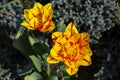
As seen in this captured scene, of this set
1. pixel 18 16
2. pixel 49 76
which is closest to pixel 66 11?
pixel 18 16

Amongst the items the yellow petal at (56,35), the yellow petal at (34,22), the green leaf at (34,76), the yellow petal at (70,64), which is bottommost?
the green leaf at (34,76)

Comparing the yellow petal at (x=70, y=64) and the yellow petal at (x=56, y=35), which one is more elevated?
the yellow petal at (x=56, y=35)

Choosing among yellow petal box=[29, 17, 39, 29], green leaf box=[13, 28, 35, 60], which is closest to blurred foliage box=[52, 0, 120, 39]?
green leaf box=[13, 28, 35, 60]

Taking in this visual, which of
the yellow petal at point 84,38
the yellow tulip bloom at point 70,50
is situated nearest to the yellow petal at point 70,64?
the yellow tulip bloom at point 70,50

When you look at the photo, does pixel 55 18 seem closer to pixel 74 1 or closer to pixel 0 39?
pixel 74 1

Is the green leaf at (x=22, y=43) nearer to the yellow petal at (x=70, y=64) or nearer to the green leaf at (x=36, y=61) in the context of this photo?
the green leaf at (x=36, y=61)

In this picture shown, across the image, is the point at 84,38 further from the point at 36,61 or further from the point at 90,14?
the point at 90,14
